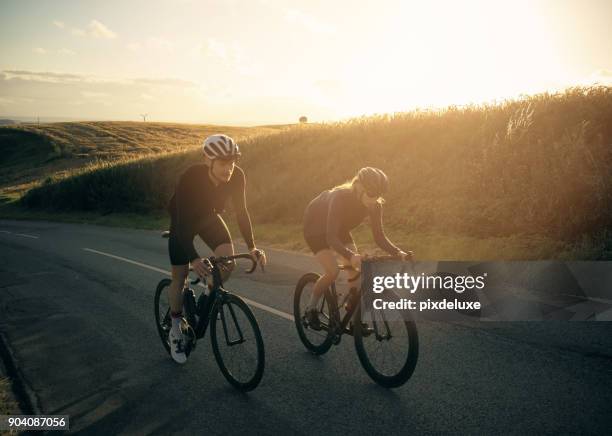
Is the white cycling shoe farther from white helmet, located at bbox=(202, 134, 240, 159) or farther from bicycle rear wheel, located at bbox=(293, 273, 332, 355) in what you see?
white helmet, located at bbox=(202, 134, 240, 159)

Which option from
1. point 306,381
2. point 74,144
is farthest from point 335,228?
point 74,144

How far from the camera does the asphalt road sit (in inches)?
167

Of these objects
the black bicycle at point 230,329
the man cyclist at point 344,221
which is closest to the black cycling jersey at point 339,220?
the man cyclist at point 344,221

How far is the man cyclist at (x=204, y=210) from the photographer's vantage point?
478 centimetres

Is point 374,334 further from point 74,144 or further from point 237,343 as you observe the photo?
point 74,144

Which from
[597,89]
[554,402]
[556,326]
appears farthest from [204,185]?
[597,89]

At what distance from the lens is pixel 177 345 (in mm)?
5652

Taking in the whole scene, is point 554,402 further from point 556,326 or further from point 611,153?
point 611,153

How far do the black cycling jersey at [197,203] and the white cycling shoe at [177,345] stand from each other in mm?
973

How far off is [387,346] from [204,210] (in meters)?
2.30

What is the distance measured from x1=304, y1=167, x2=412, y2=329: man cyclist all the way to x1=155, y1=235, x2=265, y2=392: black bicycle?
0.89 meters

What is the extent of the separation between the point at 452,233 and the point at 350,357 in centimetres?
801

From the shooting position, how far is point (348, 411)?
14.5ft

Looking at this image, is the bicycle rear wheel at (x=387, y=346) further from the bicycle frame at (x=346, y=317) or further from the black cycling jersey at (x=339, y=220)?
the black cycling jersey at (x=339, y=220)
